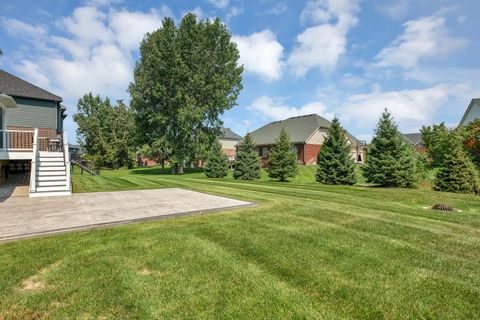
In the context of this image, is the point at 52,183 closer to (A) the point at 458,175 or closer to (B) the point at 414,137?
(A) the point at 458,175

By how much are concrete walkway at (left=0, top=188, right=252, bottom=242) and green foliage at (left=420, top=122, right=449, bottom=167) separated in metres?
26.5

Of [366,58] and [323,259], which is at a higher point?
[366,58]

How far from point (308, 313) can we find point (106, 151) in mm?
54386

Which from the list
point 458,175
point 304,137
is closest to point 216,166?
point 304,137

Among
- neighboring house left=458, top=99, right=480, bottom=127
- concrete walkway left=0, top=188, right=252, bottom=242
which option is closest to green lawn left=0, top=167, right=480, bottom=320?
concrete walkway left=0, top=188, right=252, bottom=242

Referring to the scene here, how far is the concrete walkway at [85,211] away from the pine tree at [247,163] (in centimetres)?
1446

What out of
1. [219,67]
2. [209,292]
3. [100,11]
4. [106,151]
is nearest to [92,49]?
[100,11]

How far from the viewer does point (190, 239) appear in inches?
204

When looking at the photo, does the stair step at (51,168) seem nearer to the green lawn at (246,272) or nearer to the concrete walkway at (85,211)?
the concrete walkway at (85,211)

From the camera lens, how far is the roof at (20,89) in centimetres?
1890

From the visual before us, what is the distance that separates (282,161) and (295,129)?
16.5 meters

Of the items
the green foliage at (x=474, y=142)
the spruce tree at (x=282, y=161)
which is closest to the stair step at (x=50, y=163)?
the spruce tree at (x=282, y=161)

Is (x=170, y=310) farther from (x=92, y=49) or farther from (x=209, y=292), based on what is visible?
(x=92, y=49)

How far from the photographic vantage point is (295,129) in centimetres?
3756
